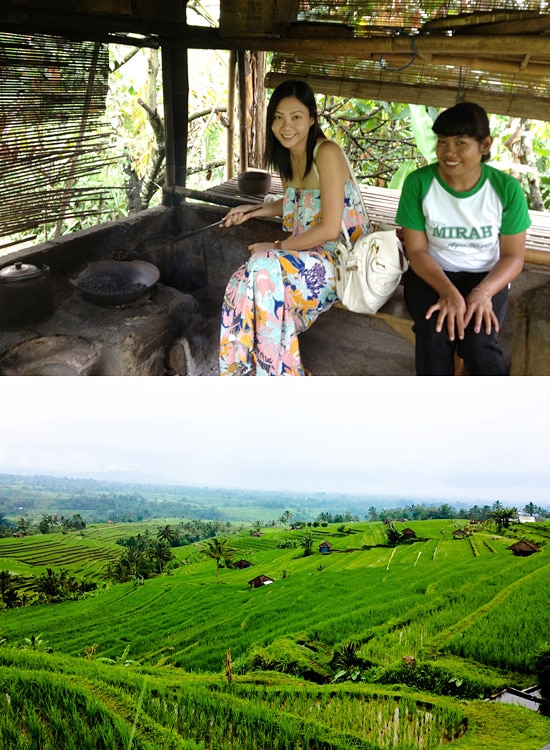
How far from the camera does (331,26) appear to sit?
10.6ft

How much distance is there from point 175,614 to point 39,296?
149cm

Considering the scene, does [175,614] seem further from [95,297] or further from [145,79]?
[145,79]

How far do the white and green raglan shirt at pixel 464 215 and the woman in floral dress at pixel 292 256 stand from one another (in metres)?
0.29

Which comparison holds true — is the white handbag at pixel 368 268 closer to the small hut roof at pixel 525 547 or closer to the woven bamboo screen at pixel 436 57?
the woven bamboo screen at pixel 436 57

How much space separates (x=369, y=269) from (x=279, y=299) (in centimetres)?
37

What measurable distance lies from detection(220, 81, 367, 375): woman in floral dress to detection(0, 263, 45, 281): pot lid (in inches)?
32.0

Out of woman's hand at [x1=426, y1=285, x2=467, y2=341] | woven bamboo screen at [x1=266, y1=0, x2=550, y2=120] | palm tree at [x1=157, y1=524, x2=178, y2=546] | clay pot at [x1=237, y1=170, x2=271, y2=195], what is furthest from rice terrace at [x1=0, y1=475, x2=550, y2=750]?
woven bamboo screen at [x1=266, y1=0, x2=550, y2=120]

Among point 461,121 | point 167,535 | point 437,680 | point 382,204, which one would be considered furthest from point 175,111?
point 437,680

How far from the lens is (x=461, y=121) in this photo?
9.80 ft

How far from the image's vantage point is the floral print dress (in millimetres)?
3256

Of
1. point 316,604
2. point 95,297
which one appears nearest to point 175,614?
point 316,604

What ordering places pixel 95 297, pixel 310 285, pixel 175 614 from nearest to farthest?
pixel 175 614 < pixel 310 285 < pixel 95 297

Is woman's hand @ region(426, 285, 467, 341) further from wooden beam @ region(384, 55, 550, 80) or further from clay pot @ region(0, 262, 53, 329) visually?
clay pot @ region(0, 262, 53, 329)

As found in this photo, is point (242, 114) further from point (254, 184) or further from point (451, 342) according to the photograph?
point (451, 342)
